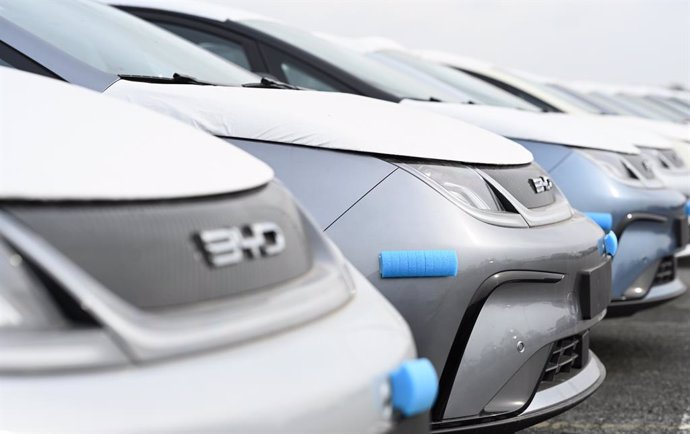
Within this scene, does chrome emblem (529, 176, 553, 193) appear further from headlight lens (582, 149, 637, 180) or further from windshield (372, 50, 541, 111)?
windshield (372, 50, 541, 111)

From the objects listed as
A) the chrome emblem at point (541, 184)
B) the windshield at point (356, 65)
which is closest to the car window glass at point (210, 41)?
the windshield at point (356, 65)

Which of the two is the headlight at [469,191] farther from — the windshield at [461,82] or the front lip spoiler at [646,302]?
the windshield at [461,82]

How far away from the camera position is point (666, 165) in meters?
6.03

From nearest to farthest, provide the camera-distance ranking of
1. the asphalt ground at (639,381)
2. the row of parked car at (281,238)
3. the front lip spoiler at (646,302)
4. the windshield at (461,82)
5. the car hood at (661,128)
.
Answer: the row of parked car at (281,238)
the asphalt ground at (639,381)
the front lip spoiler at (646,302)
the windshield at (461,82)
the car hood at (661,128)

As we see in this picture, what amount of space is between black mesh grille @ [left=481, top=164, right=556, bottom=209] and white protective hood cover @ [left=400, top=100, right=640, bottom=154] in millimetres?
1113

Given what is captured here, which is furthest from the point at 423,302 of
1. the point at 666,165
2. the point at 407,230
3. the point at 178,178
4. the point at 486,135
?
the point at 666,165

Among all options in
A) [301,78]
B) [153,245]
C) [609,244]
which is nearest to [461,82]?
[301,78]

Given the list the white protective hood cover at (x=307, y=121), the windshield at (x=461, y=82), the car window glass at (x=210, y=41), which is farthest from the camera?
the windshield at (x=461, y=82)

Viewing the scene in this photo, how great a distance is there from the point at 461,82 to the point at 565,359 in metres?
3.17

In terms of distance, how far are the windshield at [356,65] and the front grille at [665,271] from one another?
1.22m

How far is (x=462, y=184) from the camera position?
2.71 metres

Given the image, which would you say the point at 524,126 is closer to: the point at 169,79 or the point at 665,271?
the point at 665,271

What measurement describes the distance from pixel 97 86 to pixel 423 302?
1012 millimetres

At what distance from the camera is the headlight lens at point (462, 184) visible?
8.61 ft
